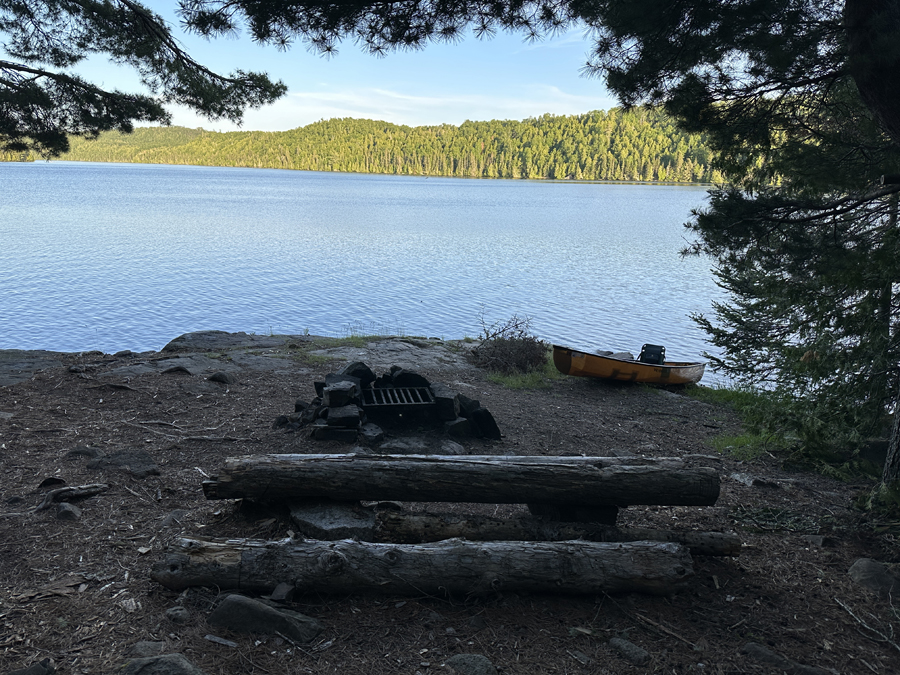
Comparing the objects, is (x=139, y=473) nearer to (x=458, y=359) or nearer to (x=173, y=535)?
(x=173, y=535)

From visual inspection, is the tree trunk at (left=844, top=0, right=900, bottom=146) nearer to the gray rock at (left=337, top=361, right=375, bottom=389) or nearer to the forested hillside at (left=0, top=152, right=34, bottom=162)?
the gray rock at (left=337, top=361, right=375, bottom=389)

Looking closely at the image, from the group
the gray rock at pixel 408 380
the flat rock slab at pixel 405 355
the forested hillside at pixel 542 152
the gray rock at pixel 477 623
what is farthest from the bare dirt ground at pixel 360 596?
the forested hillside at pixel 542 152

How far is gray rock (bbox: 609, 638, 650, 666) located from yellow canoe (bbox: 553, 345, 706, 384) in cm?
820

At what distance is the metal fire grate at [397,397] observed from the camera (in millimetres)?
7618

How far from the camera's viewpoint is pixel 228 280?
26156 mm

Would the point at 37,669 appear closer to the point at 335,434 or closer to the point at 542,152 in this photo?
the point at 335,434

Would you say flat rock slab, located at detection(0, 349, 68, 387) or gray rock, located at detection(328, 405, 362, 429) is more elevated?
gray rock, located at detection(328, 405, 362, 429)

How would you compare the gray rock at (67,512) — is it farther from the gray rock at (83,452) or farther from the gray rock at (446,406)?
the gray rock at (446,406)

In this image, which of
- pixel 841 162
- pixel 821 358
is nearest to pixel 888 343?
pixel 821 358

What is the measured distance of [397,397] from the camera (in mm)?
7895

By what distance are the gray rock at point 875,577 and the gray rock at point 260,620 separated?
3.80 m

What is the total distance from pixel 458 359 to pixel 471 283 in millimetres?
14571

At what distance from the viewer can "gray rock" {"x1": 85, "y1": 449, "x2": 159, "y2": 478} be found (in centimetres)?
594

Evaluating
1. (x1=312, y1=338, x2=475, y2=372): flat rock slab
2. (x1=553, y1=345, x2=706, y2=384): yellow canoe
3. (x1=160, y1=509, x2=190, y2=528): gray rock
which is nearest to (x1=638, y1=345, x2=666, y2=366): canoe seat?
(x1=553, y1=345, x2=706, y2=384): yellow canoe
